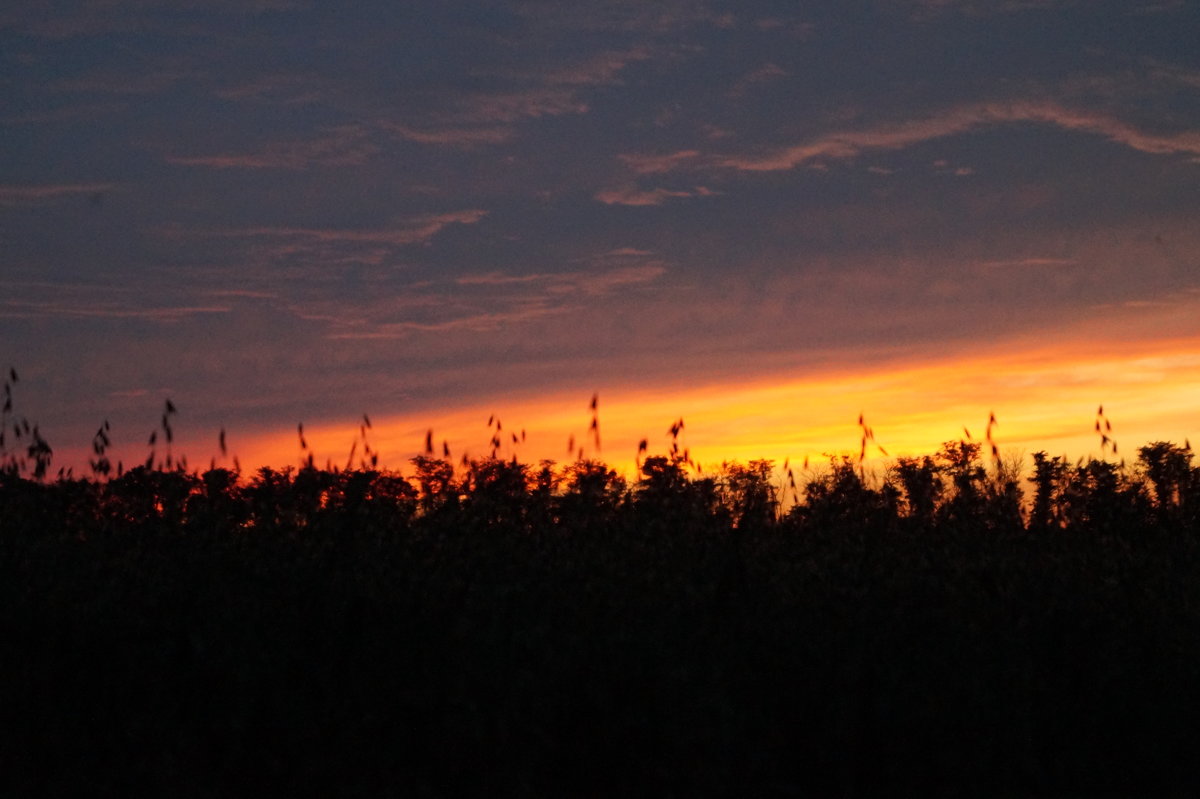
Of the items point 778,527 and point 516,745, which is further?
point 778,527

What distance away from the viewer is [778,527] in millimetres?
10469

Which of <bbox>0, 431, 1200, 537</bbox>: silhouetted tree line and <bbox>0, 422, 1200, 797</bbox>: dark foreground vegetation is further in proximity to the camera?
<bbox>0, 431, 1200, 537</bbox>: silhouetted tree line

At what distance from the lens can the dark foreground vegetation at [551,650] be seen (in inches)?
243

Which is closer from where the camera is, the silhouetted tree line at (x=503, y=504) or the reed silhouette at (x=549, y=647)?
the reed silhouette at (x=549, y=647)

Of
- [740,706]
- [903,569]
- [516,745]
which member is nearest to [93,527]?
[516,745]

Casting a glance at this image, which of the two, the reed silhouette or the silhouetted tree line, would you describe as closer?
the reed silhouette

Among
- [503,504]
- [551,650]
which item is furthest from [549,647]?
[503,504]

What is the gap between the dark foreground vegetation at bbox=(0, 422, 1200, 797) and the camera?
6172mm

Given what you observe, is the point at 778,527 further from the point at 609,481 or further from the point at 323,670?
the point at 323,670

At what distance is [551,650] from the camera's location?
6754mm

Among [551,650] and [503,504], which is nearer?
[551,650]

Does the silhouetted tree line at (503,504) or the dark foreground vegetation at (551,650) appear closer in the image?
the dark foreground vegetation at (551,650)

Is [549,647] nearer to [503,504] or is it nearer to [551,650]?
[551,650]

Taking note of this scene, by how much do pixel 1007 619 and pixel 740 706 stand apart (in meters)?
2.25
